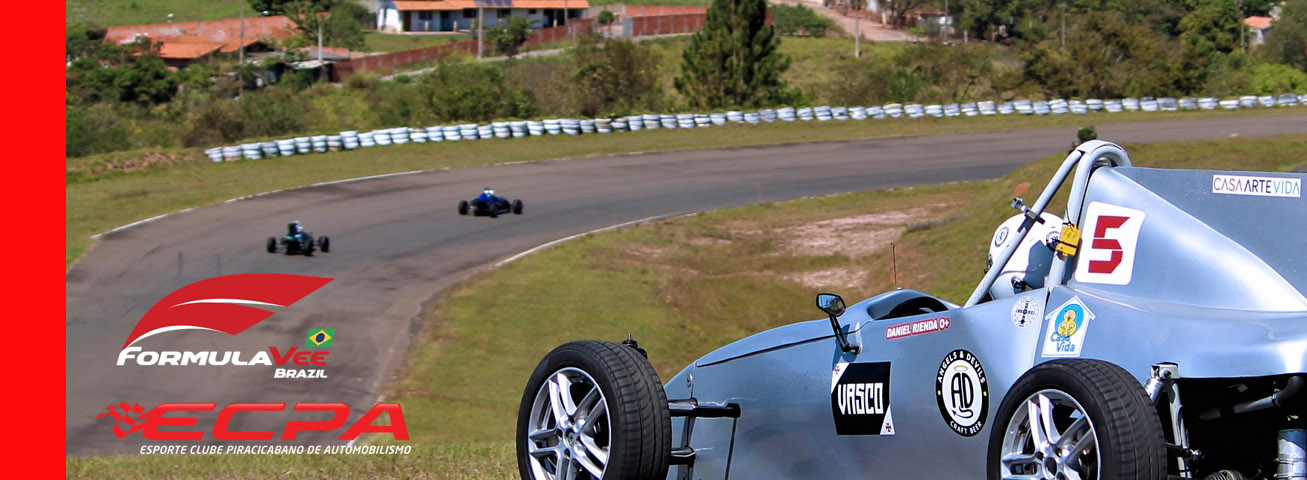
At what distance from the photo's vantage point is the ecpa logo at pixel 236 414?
62.7ft

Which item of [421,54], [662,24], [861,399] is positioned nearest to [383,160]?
[861,399]

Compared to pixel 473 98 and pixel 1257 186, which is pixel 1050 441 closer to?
pixel 1257 186

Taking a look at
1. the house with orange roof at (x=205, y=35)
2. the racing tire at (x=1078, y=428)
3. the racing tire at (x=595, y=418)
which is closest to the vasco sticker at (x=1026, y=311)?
the racing tire at (x=1078, y=428)

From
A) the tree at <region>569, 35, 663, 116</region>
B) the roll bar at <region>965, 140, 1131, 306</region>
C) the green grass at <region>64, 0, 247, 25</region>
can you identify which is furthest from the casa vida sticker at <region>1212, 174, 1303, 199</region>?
the green grass at <region>64, 0, 247, 25</region>

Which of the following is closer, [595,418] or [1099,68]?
[595,418]

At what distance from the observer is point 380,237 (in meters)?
32.8

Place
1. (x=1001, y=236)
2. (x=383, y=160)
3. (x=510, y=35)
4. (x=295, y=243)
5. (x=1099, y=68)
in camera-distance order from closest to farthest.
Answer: (x=1001, y=236), (x=295, y=243), (x=383, y=160), (x=1099, y=68), (x=510, y=35)

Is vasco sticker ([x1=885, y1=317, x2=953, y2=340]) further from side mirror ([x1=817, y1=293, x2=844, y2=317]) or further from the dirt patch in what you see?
the dirt patch

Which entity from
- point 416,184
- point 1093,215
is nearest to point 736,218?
point 416,184

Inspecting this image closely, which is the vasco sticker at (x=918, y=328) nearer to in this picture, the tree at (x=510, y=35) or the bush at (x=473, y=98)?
the bush at (x=473, y=98)

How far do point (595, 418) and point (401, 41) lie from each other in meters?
113

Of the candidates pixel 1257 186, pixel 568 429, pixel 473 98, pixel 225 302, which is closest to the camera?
pixel 1257 186

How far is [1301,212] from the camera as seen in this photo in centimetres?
442

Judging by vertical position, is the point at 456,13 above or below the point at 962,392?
above
